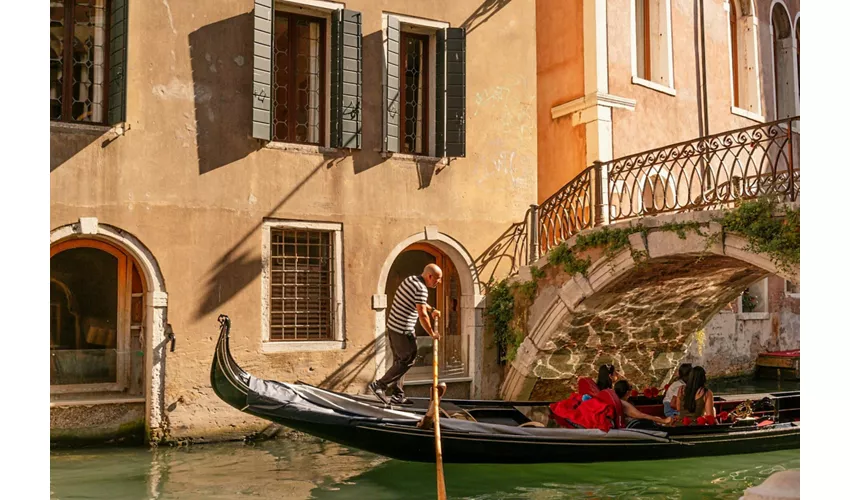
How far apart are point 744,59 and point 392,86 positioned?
214 inches

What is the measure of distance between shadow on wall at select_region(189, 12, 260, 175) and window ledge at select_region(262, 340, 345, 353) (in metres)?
1.45

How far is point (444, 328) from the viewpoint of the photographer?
8.70m

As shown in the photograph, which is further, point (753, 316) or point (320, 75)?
point (753, 316)

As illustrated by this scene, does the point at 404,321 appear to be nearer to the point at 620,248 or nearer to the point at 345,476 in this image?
the point at 345,476

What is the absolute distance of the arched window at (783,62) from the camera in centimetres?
1136

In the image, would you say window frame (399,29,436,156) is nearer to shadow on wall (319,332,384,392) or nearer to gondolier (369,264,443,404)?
shadow on wall (319,332,384,392)

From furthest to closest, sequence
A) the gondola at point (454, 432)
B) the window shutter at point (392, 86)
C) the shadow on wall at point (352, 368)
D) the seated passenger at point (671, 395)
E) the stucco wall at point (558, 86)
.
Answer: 1. the stucco wall at point (558, 86)
2. the window shutter at point (392, 86)
3. the shadow on wall at point (352, 368)
4. the seated passenger at point (671, 395)
5. the gondola at point (454, 432)

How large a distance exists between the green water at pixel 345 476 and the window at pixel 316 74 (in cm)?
254

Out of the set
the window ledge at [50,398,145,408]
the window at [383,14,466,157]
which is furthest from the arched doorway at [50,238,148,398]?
the window at [383,14,466,157]

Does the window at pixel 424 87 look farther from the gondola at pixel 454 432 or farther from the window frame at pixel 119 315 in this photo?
the gondola at pixel 454 432

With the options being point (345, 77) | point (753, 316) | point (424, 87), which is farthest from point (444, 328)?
point (753, 316)

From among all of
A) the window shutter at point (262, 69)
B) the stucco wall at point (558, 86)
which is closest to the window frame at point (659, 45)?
the stucco wall at point (558, 86)
